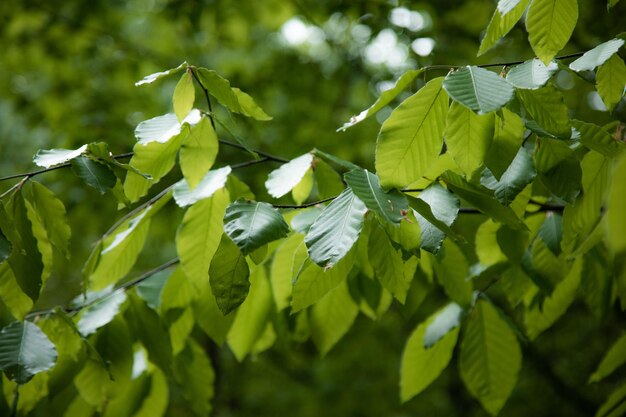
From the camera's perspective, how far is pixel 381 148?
793 mm

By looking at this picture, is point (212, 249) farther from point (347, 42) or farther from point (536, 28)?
point (347, 42)

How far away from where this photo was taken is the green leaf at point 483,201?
85 cm

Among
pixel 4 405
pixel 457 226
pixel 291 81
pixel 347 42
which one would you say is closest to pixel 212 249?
pixel 4 405

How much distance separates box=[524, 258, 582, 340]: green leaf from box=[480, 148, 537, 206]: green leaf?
0.43 meters

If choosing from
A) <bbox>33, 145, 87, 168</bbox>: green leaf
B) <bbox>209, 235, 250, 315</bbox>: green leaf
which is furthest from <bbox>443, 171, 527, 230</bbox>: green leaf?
<bbox>33, 145, 87, 168</bbox>: green leaf

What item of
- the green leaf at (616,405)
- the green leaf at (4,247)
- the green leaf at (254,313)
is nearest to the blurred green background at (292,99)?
the green leaf at (254,313)

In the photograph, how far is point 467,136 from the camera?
81cm

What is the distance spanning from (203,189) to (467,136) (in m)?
0.46

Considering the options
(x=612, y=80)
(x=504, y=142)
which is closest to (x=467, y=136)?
(x=504, y=142)

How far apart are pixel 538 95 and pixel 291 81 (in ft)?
8.39

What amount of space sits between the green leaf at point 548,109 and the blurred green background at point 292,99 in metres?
1.52

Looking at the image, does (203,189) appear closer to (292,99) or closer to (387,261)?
(387,261)

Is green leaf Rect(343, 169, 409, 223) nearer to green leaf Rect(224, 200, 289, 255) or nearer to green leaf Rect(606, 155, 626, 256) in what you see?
green leaf Rect(224, 200, 289, 255)

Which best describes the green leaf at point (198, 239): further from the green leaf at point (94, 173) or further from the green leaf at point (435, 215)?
the green leaf at point (435, 215)
